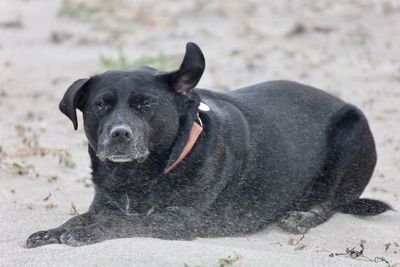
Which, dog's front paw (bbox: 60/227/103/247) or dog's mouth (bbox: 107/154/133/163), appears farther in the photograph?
dog's mouth (bbox: 107/154/133/163)

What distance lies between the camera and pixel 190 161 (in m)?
5.89

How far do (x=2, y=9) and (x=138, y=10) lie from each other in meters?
2.16

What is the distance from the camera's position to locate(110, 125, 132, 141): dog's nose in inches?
220

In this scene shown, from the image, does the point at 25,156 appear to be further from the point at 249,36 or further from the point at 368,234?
the point at 249,36

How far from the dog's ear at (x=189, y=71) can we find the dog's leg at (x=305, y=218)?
3.77 feet

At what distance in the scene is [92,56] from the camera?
41.1 feet

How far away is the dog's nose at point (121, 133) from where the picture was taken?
558 centimetres

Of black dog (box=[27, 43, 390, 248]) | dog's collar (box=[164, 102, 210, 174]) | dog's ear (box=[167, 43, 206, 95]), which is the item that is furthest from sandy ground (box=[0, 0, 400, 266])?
dog's ear (box=[167, 43, 206, 95])

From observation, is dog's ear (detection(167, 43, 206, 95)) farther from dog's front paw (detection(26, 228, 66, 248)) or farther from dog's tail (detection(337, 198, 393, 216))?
dog's tail (detection(337, 198, 393, 216))

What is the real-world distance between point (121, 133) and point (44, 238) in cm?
72

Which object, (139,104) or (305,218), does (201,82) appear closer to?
(305,218)

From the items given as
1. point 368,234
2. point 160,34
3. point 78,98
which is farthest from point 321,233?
point 160,34

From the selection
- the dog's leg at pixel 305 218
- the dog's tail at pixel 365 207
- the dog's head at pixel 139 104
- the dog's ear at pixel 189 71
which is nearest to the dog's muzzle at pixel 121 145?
the dog's head at pixel 139 104

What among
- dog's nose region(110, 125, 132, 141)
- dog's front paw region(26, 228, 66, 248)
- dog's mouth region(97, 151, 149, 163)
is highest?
dog's nose region(110, 125, 132, 141)
